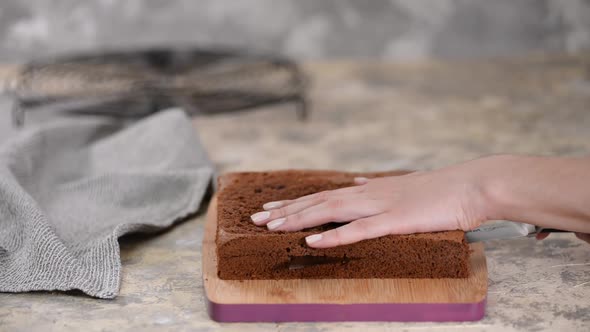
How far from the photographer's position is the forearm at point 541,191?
1.16 metres

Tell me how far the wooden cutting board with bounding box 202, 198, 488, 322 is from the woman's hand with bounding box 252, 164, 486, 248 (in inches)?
2.9

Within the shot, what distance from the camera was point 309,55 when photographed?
277 cm

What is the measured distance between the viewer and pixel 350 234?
1.20 m

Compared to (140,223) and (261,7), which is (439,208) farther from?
(261,7)

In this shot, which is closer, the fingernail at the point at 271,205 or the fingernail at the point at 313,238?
the fingernail at the point at 313,238

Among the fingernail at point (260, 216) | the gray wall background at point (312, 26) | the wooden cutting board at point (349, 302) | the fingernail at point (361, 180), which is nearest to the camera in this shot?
the wooden cutting board at point (349, 302)

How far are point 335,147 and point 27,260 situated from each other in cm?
91

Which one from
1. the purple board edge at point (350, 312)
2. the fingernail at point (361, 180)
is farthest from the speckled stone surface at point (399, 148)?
the fingernail at point (361, 180)

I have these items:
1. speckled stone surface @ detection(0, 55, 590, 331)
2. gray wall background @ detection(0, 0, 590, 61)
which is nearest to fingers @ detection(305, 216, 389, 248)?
speckled stone surface @ detection(0, 55, 590, 331)

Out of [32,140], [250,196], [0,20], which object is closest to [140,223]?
[250,196]

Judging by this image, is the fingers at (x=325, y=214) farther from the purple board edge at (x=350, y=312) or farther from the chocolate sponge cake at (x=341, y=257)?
the purple board edge at (x=350, y=312)

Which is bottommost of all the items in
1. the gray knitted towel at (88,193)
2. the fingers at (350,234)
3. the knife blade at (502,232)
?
the gray knitted towel at (88,193)

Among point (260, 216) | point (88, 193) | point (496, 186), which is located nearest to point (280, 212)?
point (260, 216)

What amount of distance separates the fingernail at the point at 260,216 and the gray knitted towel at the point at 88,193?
0.22 meters
